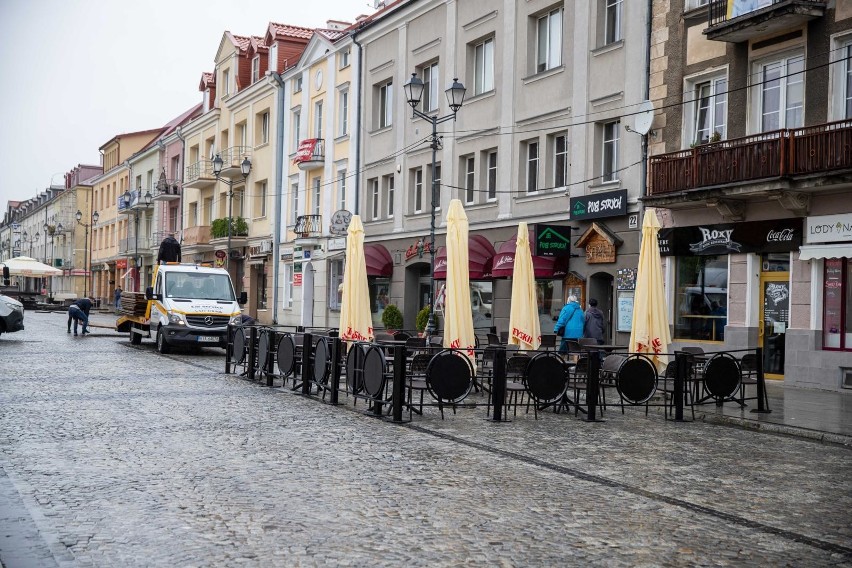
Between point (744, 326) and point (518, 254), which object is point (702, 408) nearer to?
point (518, 254)

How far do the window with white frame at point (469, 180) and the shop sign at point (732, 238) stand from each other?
848 centimetres

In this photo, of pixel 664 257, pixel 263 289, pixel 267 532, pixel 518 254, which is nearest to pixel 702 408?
pixel 518 254

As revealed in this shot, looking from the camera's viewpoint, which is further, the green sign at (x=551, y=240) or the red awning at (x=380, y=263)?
the red awning at (x=380, y=263)

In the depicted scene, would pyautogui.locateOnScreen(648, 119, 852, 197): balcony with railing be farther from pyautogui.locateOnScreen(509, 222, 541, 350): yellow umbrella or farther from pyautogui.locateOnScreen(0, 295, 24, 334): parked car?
pyautogui.locateOnScreen(0, 295, 24, 334): parked car

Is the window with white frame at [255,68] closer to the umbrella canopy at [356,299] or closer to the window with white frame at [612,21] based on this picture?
the window with white frame at [612,21]

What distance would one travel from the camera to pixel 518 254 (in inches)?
667

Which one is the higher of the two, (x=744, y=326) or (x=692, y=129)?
(x=692, y=129)

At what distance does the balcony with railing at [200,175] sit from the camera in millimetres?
52688

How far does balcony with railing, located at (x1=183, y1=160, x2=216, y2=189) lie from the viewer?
Answer: 173 ft

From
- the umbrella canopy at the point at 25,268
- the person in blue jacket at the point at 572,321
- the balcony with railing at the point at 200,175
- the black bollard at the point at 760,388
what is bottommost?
the black bollard at the point at 760,388

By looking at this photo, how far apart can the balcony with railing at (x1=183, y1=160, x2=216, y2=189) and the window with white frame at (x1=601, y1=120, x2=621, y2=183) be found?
1288 inches

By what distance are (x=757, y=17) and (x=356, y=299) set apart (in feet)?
30.9

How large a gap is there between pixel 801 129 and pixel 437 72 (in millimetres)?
16013

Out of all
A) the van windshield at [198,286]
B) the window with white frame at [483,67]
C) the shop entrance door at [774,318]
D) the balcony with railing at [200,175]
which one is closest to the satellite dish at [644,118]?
the shop entrance door at [774,318]
